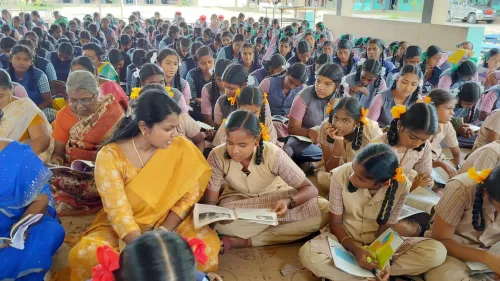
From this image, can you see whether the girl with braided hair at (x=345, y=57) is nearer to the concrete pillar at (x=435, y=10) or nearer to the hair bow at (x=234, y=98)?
the hair bow at (x=234, y=98)

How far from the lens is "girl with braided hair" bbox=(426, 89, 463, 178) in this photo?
2.85 meters

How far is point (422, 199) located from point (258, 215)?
1144 mm

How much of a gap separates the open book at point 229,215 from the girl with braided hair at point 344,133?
914 millimetres

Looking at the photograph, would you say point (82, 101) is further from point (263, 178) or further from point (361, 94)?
point (361, 94)

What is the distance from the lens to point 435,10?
787 cm

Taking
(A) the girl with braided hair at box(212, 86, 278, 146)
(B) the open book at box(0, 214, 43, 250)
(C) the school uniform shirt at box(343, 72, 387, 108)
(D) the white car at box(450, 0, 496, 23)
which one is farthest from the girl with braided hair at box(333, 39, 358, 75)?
(D) the white car at box(450, 0, 496, 23)

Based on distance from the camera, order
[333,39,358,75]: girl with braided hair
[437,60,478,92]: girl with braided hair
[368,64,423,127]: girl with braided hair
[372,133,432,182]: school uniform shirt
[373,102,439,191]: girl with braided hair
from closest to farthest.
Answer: [373,102,439,191]: girl with braided hair, [372,133,432,182]: school uniform shirt, [368,64,423,127]: girl with braided hair, [437,60,478,92]: girl with braided hair, [333,39,358,75]: girl with braided hair

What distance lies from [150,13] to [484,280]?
73.1 feet

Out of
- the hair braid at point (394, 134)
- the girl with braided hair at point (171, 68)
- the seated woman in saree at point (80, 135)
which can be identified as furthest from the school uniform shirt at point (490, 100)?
the seated woman in saree at point (80, 135)

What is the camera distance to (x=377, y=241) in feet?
6.48

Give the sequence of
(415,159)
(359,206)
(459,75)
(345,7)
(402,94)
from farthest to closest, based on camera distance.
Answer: (345,7) → (459,75) → (402,94) → (415,159) → (359,206)

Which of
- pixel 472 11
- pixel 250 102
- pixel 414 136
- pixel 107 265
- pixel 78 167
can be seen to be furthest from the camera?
pixel 472 11


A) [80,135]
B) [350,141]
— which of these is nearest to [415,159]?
[350,141]

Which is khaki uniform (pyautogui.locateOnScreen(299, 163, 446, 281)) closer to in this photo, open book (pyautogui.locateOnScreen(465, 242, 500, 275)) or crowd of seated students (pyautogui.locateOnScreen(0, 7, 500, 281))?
crowd of seated students (pyautogui.locateOnScreen(0, 7, 500, 281))
